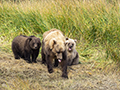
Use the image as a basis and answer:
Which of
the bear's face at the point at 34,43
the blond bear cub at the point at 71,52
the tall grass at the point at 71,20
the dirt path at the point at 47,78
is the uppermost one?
the tall grass at the point at 71,20

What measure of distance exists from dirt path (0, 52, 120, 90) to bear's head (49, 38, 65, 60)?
2.25 ft

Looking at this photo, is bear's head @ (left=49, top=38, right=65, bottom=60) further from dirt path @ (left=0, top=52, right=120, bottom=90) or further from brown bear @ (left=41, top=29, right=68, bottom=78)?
dirt path @ (left=0, top=52, right=120, bottom=90)

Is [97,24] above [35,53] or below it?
above

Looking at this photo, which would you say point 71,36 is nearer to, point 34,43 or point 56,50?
point 34,43

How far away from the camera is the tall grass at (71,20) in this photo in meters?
7.98

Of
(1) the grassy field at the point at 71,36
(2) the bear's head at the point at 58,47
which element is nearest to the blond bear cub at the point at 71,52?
(1) the grassy field at the point at 71,36

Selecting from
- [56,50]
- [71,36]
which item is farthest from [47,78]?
[71,36]

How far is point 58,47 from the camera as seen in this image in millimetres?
5629

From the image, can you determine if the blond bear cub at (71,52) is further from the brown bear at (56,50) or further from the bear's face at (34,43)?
the bear's face at (34,43)

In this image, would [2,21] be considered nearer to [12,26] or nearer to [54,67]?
[12,26]

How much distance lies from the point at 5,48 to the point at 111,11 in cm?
423

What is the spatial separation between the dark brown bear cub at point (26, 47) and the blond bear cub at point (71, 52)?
3.17 feet

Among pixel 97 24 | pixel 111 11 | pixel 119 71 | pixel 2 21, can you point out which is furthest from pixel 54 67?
pixel 2 21

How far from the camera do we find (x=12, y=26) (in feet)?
31.4
